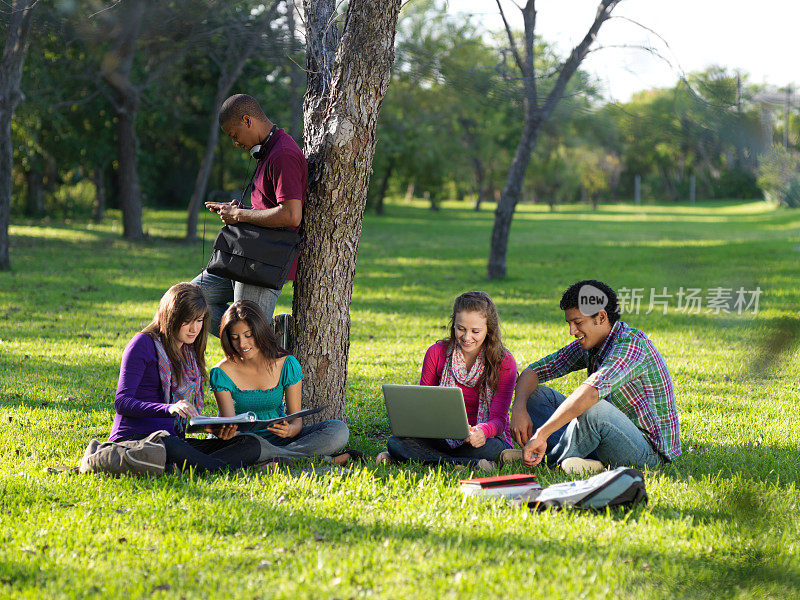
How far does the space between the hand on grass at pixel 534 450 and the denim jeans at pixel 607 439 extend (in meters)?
0.18

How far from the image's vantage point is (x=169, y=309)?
4.74m

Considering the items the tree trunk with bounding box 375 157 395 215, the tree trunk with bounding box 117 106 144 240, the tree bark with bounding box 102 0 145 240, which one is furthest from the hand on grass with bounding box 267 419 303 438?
the tree trunk with bounding box 375 157 395 215

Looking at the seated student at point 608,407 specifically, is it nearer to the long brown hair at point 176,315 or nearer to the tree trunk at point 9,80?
the long brown hair at point 176,315

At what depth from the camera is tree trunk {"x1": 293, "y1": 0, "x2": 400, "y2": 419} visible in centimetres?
482

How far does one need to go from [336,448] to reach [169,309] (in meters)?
1.29

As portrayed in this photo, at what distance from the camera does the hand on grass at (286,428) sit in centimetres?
488

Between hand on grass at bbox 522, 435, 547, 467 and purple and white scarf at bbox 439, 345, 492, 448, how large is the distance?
56 centimetres

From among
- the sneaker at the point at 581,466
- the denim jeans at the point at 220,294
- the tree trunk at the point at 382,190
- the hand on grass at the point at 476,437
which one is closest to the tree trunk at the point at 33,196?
the tree trunk at the point at 382,190

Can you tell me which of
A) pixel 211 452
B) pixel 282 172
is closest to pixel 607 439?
pixel 211 452

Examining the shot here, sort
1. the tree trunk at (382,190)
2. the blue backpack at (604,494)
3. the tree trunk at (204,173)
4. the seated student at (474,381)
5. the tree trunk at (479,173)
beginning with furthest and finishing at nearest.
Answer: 1. the tree trunk at (479,173)
2. the tree trunk at (382,190)
3. the tree trunk at (204,173)
4. the seated student at (474,381)
5. the blue backpack at (604,494)

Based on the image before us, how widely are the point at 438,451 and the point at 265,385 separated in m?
1.13

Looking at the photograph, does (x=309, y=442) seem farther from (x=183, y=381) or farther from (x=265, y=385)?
(x=183, y=381)

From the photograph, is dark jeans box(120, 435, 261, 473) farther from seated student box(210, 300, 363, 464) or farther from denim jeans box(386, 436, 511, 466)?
denim jeans box(386, 436, 511, 466)

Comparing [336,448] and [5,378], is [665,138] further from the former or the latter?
[5,378]
